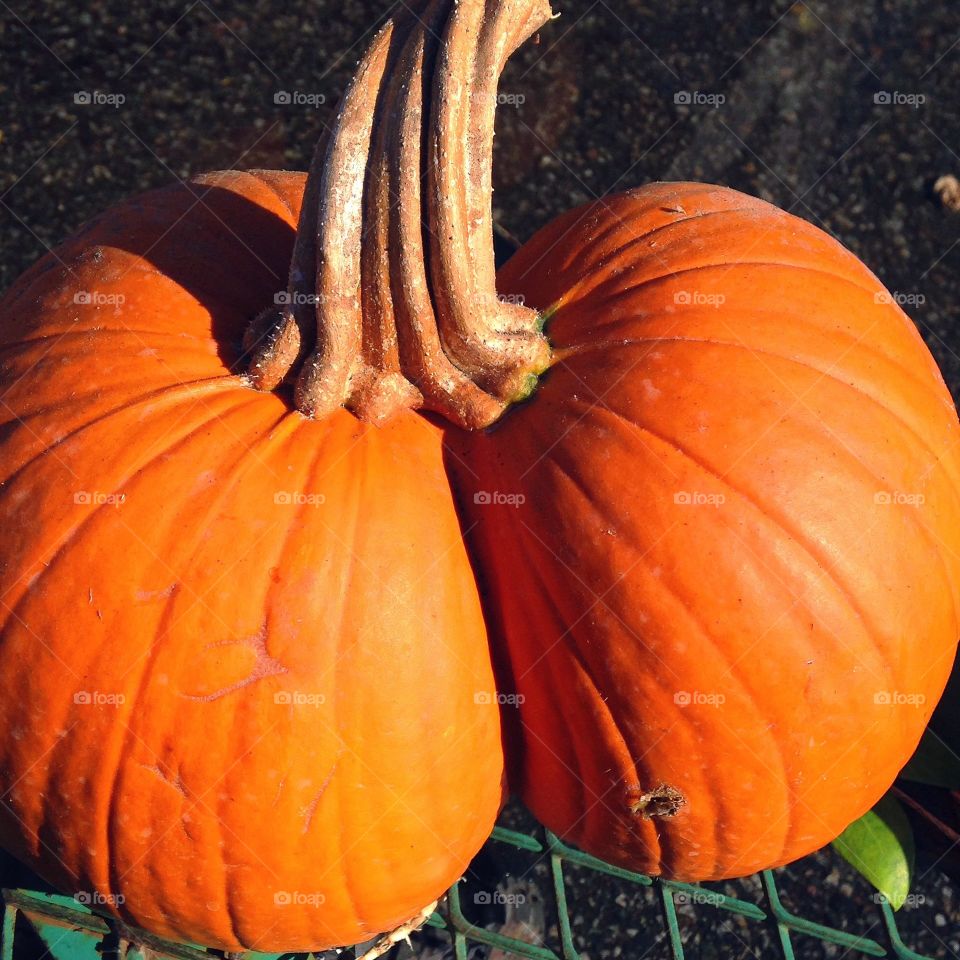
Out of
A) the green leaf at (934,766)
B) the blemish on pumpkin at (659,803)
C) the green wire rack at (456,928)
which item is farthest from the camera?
the green leaf at (934,766)

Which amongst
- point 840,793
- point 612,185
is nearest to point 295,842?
point 840,793

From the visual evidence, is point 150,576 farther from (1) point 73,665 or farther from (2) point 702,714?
(2) point 702,714

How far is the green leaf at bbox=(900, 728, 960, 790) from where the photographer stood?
2.17m

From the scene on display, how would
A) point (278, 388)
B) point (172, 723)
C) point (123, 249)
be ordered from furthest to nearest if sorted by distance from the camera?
point (123, 249) < point (278, 388) < point (172, 723)

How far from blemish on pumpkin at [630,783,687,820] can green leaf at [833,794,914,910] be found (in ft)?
2.04

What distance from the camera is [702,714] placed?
5.07 ft

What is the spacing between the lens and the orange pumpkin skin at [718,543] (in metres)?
1.51

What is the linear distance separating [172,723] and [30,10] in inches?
118

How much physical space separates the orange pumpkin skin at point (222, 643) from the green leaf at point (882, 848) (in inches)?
33.6

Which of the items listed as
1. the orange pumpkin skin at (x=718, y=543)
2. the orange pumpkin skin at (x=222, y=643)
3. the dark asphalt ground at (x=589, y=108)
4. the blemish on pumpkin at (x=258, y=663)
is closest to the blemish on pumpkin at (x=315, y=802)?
the orange pumpkin skin at (x=222, y=643)

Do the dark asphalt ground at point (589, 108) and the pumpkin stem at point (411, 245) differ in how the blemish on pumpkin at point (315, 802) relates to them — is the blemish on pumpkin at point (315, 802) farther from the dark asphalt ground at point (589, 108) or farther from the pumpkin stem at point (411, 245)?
the dark asphalt ground at point (589, 108)

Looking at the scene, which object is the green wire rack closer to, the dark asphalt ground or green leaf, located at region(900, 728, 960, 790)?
green leaf, located at region(900, 728, 960, 790)

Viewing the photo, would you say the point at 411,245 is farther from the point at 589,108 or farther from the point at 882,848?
the point at 589,108

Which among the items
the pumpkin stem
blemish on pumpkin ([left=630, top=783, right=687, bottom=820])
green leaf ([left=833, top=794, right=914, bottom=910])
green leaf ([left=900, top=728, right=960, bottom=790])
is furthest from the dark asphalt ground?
blemish on pumpkin ([left=630, top=783, right=687, bottom=820])
